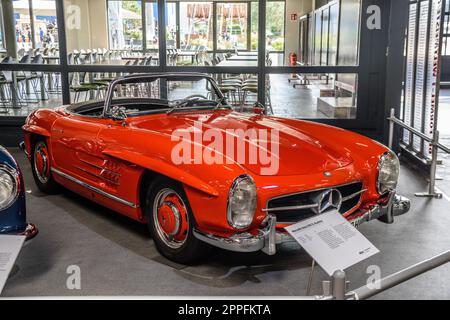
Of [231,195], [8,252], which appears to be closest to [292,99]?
[231,195]

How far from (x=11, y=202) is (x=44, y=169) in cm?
222

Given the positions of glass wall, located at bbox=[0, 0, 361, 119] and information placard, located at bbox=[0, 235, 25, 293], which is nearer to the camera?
information placard, located at bbox=[0, 235, 25, 293]

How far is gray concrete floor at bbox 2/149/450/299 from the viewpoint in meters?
3.05

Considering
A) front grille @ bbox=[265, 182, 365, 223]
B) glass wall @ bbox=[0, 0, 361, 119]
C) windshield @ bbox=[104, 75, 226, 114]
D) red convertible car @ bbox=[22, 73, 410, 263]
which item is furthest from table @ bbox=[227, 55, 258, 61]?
front grille @ bbox=[265, 182, 365, 223]

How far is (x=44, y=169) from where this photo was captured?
4.89 m

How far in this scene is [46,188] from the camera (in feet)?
16.4

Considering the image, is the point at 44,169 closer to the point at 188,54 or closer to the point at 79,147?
the point at 79,147

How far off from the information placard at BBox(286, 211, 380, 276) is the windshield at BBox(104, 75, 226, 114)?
1964mm

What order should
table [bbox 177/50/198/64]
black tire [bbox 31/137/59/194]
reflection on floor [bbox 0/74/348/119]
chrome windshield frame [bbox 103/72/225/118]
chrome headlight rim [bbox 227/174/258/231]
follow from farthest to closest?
table [bbox 177/50/198/64] < reflection on floor [bbox 0/74/348/119] < black tire [bbox 31/137/59/194] < chrome windshield frame [bbox 103/72/225/118] < chrome headlight rim [bbox 227/174/258/231]

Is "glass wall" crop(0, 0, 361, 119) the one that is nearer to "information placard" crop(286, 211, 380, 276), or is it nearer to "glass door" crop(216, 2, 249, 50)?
"glass door" crop(216, 2, 249, 50)

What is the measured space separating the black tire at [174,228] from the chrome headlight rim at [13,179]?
90 centimetres

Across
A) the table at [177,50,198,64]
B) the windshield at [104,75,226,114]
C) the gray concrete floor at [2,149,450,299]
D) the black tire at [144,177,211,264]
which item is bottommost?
the gray concrete floor at [2,149,450,299]

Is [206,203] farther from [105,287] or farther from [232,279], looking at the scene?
[105,287]
